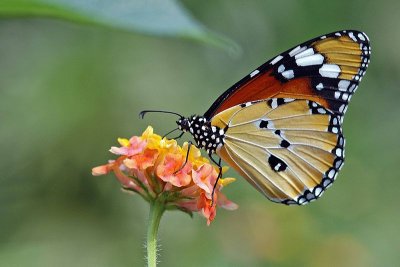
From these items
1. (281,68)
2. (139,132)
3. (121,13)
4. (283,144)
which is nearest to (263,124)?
(283,144)

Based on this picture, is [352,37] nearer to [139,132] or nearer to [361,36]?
[361,36]

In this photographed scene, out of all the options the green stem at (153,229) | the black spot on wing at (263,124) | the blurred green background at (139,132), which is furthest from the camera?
the blurred green background at (139,132)

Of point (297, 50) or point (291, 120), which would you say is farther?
point (291, 120)

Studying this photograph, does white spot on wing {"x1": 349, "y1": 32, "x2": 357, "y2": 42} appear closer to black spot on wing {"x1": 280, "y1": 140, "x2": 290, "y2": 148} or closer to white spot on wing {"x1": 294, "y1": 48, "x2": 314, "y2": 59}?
white spot on wing {"x1": 294, "y1": 48, "x2": 314, "y2": 59}

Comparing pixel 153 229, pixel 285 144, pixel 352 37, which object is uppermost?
pixel 352 37

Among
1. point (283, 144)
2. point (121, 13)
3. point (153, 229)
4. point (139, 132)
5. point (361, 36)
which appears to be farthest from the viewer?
point (139, 132)

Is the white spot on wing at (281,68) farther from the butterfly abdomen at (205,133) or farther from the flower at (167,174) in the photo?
the flower at (167,174)

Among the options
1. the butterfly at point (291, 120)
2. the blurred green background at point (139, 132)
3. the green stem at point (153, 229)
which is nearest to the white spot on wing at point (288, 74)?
the butterfly at point (291, 120)

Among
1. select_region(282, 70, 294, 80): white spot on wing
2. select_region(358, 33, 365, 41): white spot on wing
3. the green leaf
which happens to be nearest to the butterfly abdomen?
select_region(282, 70, 294, 80): white spot on wing
